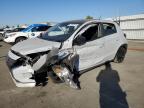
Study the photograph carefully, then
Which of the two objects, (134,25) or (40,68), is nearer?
(40,68)

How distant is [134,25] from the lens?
18828 mm

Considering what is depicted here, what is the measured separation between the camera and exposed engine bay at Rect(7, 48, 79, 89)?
14.0 ft

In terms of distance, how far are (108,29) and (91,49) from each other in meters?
1.42

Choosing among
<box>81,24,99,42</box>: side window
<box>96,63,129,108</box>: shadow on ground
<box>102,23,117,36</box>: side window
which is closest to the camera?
<box>96,63,129,108</box>: shadow on ground

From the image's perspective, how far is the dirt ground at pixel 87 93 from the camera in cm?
399

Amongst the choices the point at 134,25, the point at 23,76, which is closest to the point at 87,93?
the point at 23,76

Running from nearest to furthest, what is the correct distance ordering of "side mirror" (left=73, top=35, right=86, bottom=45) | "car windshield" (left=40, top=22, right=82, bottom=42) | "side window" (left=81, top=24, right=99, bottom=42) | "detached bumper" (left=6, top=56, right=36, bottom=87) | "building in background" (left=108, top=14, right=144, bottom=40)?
"detached bumper" (left=6, top=56, right=36, bottom=87), "side mirror" (left=73, top=35, right=86, bottom=45), "car windshield" (left=40, top=22, right=82, bottom=42), "side window" (left=81, top=24, right=99, bottom=42), "building in background" (left=108, top=14, right=144, bottom=40)

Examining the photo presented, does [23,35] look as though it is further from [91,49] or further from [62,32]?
[91,49]

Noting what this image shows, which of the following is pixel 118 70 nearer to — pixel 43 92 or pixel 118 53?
pixel 118 53

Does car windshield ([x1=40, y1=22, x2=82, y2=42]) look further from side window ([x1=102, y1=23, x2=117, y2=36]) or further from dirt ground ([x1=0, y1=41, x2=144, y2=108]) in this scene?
dirt ground ([x1=0, y1=41, x2=144, y2=108])

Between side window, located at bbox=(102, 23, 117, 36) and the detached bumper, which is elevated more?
side window, located at bbox=(102, 23, 117, 36)

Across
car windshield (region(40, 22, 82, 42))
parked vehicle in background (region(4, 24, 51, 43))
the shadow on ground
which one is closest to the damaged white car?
car windshield (region(40, 22, 82, 42))

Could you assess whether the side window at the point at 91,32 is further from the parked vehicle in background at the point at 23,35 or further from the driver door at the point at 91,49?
the parked vehicle in background at the point at 23,35

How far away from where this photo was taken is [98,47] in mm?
5719
